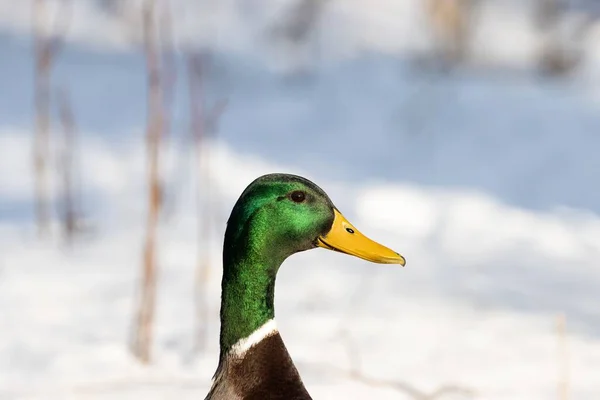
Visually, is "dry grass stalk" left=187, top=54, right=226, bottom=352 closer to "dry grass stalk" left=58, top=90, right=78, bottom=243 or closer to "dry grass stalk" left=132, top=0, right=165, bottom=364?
"dry grass stalk" left=132, top=0, right=165, bottom=364

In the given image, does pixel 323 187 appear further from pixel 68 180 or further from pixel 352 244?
pixel 352 244

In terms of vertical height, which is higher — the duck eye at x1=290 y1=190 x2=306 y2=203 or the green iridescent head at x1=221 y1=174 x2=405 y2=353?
the duck eye at x1=290 y1=190 x2=306 y2=203

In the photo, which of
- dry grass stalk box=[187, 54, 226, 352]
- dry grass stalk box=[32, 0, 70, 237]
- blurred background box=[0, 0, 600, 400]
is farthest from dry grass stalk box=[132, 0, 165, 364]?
dry grass stalk box=[32, 0, 70, 237]

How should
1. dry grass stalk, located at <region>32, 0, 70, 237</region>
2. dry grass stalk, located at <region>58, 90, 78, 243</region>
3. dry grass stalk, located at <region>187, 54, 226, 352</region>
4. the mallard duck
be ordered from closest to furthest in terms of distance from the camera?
the mallard duck, dry grass stalk, located at <region>187, 54, 226, 352</region>, dry grass stalk, located at <region>32, 0, 70, 237</region>, dry grass stalk, located at <region>58, 90, 78, 243</region>

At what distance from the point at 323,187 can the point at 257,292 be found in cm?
371

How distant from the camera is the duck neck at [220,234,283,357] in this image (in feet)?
7.37

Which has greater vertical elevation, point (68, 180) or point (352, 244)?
point (352, 244)

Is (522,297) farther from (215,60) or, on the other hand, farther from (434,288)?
(215,60)

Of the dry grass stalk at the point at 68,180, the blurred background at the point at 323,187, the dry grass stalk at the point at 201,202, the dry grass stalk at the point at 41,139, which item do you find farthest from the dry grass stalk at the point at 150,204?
the dry grass stalk at the point at 68,180

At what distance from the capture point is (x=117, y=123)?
24.3 ft

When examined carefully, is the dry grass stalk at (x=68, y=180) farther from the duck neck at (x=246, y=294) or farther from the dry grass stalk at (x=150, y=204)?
the duck neck at (x=246, y=294)

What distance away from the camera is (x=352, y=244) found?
2.32 meters

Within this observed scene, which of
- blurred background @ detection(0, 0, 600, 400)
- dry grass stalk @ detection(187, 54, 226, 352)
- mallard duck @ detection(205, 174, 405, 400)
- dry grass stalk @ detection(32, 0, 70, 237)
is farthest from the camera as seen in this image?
dry grass stalk @ detection(32, 0, 70, 237)

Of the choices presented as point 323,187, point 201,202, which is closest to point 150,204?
point 201,202
